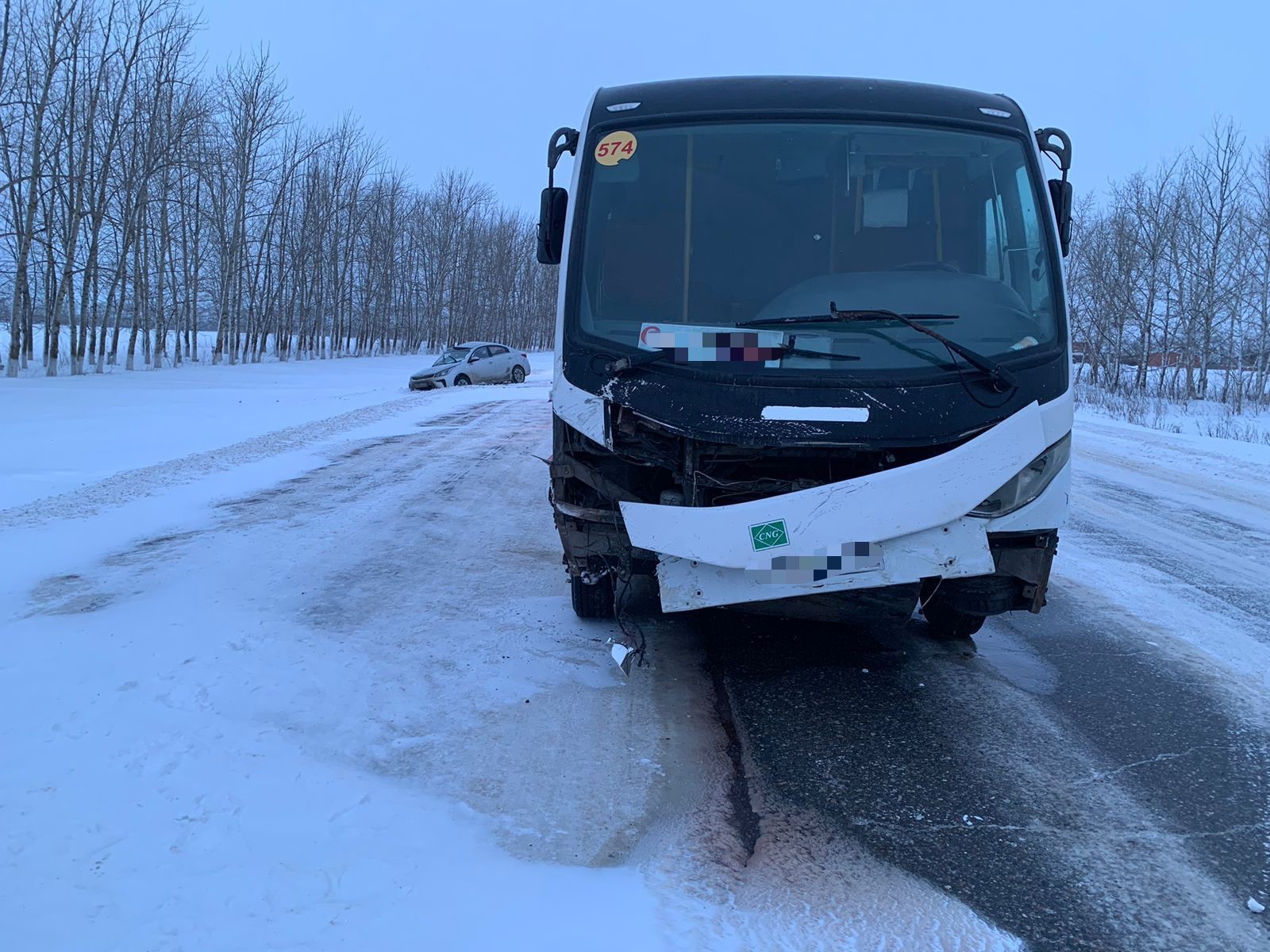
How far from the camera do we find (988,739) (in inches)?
145

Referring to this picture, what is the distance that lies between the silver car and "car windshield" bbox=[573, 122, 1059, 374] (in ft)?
76.8

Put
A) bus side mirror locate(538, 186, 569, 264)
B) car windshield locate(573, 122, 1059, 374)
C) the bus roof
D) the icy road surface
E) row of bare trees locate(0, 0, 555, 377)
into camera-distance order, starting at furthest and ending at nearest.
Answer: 1. row of bare trees locate(0, 0, 555, 377)
2. bus side mirror locate(538, 186, 569, 264)
3. the bus roof
4. car windshield locate(573, 122, 1059, 374)
5. the icy road surface

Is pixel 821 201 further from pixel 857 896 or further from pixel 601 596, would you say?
pixel 857 896

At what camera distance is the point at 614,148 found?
4.34m

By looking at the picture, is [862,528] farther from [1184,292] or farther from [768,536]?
[1184,292]

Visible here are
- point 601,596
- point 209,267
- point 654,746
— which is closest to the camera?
point 654,746

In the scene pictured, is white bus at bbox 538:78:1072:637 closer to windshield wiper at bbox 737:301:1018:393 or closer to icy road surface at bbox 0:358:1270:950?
windshield wiper at bbox 737:301:1018:393

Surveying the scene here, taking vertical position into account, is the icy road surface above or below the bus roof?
below

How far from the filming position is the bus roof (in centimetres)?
428

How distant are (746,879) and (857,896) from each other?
0.32 meters

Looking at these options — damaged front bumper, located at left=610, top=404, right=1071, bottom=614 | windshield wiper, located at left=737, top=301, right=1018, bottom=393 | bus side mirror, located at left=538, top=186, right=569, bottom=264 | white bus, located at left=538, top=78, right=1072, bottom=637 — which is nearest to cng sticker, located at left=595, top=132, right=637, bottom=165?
white bus, located at left=538, top=78, right=1072, bottom=637

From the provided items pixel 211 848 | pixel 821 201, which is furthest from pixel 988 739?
pixel 211 848

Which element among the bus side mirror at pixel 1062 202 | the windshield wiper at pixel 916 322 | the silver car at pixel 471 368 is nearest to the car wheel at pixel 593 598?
the windshield wiper at pixel 916 322

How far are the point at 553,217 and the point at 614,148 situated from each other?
18.9 inches
